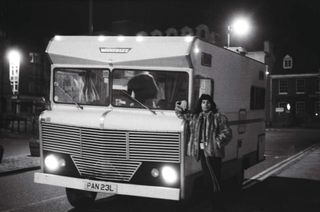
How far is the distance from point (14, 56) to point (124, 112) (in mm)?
59215

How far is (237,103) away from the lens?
9.34 m

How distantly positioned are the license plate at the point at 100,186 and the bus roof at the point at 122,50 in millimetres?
1880

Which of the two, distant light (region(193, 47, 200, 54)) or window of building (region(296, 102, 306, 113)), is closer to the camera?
distant light (region(193, 47, 200, 54))

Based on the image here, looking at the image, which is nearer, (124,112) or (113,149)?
(113,149)

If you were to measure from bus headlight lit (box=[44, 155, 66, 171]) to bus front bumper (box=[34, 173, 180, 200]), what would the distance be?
154 mm

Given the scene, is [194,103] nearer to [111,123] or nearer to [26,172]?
[111,123]

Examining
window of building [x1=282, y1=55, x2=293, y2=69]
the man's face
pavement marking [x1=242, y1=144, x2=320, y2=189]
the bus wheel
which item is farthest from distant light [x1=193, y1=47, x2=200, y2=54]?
window of building [x1=282, y1=55, x2=293, y2=69]

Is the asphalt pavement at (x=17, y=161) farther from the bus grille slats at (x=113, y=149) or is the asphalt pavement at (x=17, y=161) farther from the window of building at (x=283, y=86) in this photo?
the window of building at (x=283, y=86)

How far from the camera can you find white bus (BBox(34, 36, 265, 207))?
22.1 ft

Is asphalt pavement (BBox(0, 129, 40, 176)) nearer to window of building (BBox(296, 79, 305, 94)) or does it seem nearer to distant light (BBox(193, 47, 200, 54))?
distant light (BBox(193, 47, 200, 54))

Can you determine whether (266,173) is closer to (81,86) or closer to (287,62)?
(81,86)

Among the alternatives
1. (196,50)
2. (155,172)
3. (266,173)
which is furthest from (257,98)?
(155,172)

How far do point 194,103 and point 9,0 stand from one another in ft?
118

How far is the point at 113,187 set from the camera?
6.85 m
